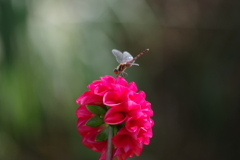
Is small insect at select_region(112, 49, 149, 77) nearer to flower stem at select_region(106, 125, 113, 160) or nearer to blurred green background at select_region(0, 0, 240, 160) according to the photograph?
flower stem at select_region(106, 125, 113, 160)

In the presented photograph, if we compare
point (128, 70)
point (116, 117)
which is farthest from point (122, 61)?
point (128, 70)

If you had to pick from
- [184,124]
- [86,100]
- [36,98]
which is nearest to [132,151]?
[86,100]

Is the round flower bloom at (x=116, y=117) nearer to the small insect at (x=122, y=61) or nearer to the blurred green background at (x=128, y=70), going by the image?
the small insect at (x=122, y=61)

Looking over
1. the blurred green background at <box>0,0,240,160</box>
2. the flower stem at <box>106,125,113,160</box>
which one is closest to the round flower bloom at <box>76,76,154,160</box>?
the flower stem at <box>106,125,113,160</box>

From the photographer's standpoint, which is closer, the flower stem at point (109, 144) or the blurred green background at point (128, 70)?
the flower stem at point (109, 144)

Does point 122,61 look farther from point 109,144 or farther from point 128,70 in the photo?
point 128,70

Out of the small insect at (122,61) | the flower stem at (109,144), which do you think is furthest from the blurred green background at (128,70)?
the flower stem at (109,144)
